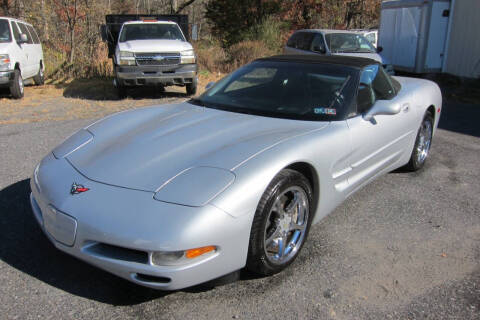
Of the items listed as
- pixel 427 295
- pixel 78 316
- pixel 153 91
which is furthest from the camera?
pixel 153 91

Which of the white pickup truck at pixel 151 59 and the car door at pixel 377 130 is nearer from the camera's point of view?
the car door at pixel 377 130

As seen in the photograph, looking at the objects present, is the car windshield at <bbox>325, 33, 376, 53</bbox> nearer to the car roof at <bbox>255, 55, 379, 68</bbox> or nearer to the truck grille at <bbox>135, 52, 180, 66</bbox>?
the truck grille at <bbox>135, 52, 180, 66</bbox>

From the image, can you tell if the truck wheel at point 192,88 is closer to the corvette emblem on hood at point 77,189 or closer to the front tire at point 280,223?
the front tire at point 280,223

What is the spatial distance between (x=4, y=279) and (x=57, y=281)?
13.7 inches

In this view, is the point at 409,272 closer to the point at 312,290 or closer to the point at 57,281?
the point at 312,290

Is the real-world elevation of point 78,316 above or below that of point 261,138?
below

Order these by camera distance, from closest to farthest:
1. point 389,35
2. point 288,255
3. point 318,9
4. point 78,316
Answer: point 78,316
point 288,255
point 389,35
point 318,9

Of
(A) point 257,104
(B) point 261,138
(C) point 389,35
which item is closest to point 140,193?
(B) point 261,138

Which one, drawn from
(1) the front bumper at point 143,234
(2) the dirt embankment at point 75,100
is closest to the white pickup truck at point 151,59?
(2) the dirt embankment at point 75,100

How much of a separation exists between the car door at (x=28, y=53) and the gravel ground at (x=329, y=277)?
23.9ft

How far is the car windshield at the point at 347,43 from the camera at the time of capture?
37.0ft

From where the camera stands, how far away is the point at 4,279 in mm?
2773

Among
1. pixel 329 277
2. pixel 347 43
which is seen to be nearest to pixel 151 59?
pixel 347 43

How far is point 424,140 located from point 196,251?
3.68 metres
